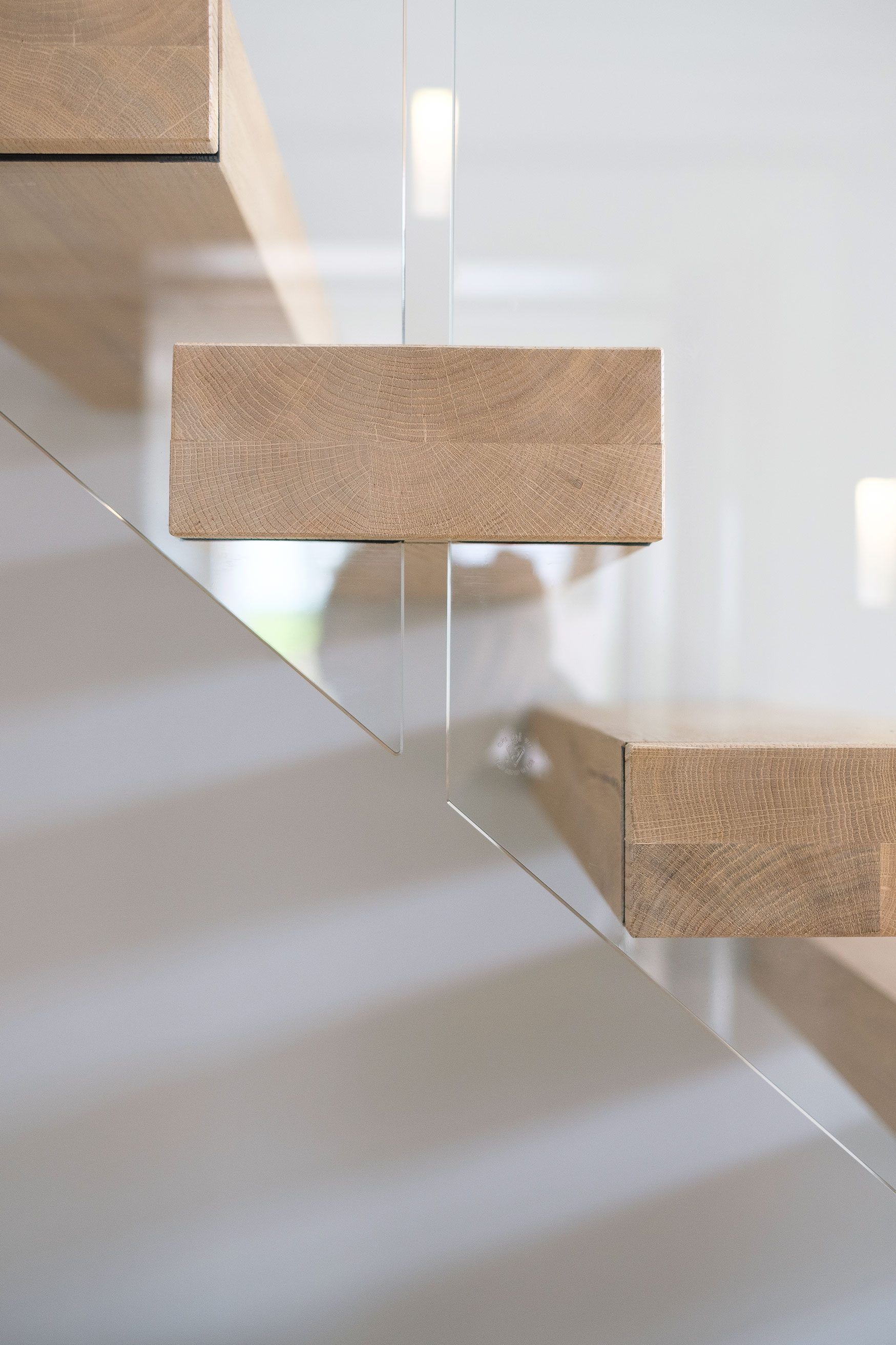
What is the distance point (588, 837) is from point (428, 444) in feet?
0.60

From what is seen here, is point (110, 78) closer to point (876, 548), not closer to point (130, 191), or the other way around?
point (130, 191)

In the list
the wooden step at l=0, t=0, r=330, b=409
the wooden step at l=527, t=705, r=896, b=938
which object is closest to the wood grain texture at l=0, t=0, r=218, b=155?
the wooden step at l=0, t=0, r=330, b=409

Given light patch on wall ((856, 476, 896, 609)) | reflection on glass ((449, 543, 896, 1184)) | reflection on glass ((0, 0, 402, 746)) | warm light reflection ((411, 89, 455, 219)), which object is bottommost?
reflection on glass ((449, 543, 896, 1184))

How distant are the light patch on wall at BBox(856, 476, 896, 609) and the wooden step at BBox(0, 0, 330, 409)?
0.29 metres

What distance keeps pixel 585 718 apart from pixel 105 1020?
40.8 inches

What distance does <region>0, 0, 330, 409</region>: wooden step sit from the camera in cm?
39

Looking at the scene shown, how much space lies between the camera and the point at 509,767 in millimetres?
432

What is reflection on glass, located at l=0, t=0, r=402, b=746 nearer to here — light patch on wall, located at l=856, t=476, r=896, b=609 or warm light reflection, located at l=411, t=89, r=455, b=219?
warm light reflection, located at l=411, t=89, r=455, b=219

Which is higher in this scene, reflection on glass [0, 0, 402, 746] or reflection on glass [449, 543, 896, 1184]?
reflection on glass [0, 0, 402, 746]

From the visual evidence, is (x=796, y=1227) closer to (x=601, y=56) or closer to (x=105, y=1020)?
(x=105, y=1020)

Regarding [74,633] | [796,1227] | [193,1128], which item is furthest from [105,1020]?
[796,1227]

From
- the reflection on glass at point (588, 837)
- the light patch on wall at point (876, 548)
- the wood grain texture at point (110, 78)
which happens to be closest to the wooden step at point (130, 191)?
the wood grain texture at point (110, 78)

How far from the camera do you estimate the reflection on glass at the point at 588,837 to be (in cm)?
40

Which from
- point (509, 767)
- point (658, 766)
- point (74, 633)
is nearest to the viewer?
point (658, 766)
